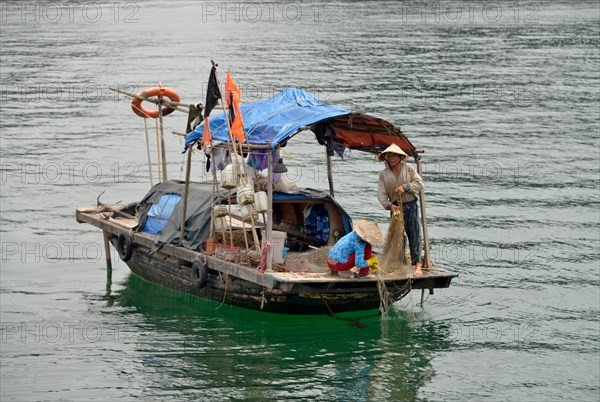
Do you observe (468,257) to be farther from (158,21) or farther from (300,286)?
(158,21)

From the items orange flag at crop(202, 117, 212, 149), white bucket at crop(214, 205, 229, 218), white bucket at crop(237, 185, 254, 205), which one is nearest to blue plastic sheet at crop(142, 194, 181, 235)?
white bucket at crop(214, 205, 229, 218)

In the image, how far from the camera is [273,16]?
55719mm

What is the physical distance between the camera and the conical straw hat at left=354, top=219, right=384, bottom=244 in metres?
16.4

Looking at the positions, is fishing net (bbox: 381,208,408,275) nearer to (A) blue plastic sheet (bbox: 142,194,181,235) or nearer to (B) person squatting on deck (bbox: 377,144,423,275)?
(B) person squatting on deck (bbox: 377,144,423,275)

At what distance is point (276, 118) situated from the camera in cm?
1744

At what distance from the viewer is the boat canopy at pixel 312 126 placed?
671 inches

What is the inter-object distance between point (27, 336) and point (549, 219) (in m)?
11.8

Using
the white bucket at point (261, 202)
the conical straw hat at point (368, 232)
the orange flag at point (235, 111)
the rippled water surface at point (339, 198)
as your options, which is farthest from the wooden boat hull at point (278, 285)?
the orange flag at point (235, 111)

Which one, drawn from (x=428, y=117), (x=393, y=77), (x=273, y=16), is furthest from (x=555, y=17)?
(x=428, y=117)

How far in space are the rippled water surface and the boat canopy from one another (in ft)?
8.79

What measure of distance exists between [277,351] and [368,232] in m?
2.22

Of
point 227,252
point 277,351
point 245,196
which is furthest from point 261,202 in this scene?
point 277,351

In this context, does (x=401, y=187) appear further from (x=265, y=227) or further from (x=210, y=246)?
(x=210, y=246)

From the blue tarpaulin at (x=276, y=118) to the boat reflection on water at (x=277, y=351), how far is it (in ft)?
9.06
